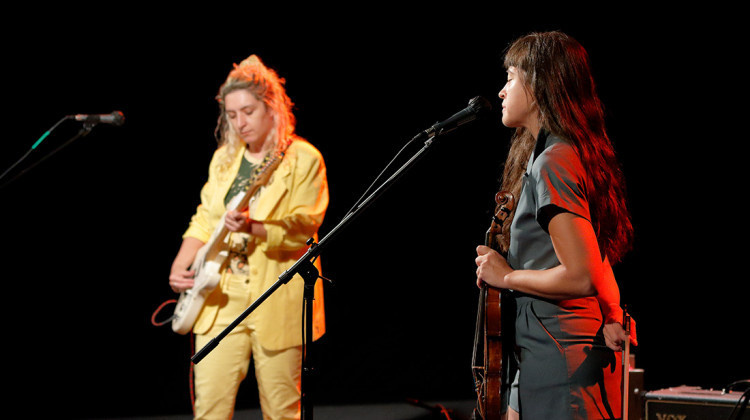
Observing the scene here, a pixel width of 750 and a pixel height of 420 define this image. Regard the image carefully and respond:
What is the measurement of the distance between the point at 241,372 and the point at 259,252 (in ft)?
1.75

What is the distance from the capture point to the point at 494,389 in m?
1.75

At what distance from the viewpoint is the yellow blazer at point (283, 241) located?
9.87ft

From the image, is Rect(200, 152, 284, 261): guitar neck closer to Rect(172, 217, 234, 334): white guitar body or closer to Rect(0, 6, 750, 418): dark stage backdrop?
Rect(172, 217, 234, 334): white guitar body

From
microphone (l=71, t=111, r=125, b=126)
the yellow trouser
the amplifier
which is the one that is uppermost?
microphone (l=71, t=111, r=125, b=126)

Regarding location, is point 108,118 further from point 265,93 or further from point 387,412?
point 387,412

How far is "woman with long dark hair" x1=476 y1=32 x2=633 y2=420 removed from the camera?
171 cm

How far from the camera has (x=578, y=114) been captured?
6.11 ft

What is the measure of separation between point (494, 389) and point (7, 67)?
4226 mm

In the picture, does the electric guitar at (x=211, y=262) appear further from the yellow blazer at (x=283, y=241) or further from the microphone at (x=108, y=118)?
the microphone at (x=108, y=118)

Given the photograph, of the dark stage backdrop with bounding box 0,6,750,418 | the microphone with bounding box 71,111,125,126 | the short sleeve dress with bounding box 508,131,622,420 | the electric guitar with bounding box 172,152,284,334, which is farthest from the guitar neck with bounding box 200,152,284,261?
the dark stage backdrop with bounding box 0,6,750,418

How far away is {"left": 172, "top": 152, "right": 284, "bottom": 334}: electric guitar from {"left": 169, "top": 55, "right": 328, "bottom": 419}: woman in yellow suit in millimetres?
31

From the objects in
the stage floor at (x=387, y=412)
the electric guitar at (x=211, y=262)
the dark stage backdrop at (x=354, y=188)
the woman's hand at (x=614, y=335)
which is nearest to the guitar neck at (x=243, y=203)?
the electric guitar at (x=211, y=262)

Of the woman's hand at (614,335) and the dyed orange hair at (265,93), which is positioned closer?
the woman's hand at (614,335)

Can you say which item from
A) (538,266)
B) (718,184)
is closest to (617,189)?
(538,266)
